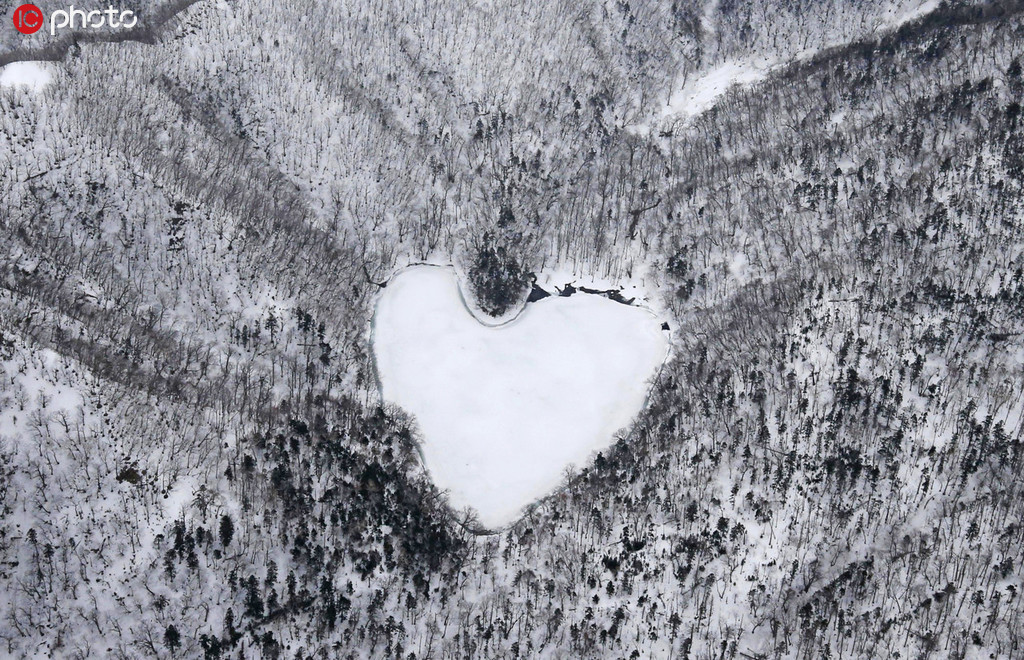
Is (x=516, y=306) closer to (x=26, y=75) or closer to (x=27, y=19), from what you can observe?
(x=26, y=75)

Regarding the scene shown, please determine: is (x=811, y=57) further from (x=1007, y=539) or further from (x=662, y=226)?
(x=1007, y=539)

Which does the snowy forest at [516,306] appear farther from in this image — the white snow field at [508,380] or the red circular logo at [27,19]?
the red circular logo at [27,19]

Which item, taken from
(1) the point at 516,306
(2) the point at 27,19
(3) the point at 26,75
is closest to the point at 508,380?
(1) the point at 516,306

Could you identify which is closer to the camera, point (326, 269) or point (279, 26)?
point (326, 269)

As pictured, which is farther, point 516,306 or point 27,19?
point 27,19

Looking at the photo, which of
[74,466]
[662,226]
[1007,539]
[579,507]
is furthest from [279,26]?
[1007,539]

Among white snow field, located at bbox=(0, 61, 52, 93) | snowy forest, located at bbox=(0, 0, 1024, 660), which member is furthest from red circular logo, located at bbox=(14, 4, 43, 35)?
white snow field, located at bbox=(0, 61, 52, 93)
